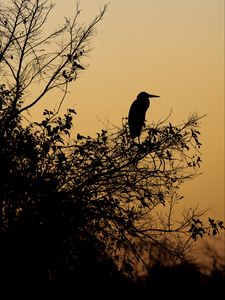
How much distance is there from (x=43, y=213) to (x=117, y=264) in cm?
232

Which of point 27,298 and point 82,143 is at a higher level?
point 82,143

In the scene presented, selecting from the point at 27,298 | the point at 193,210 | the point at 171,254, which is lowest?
the point at 27,298

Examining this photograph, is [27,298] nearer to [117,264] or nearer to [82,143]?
[117,264]

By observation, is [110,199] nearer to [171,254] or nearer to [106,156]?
[106,156]

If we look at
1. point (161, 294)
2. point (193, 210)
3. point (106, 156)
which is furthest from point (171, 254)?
point (161, 294)

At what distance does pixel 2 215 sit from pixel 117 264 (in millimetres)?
2831

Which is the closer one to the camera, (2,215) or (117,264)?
(2,215)

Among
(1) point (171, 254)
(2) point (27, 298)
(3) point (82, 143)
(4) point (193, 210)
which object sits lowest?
(2) point (27, 298)

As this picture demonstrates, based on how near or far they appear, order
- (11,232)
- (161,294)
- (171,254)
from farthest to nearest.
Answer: (161,294) → (171,254) → (11,232)

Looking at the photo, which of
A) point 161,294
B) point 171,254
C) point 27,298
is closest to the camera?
point 27,298

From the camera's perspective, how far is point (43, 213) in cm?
1278

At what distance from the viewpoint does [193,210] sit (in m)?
14.9

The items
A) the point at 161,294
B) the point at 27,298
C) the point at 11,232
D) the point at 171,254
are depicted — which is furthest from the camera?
the point at 161,294

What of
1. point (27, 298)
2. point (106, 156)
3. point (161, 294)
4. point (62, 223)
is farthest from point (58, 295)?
point (161, 294)
